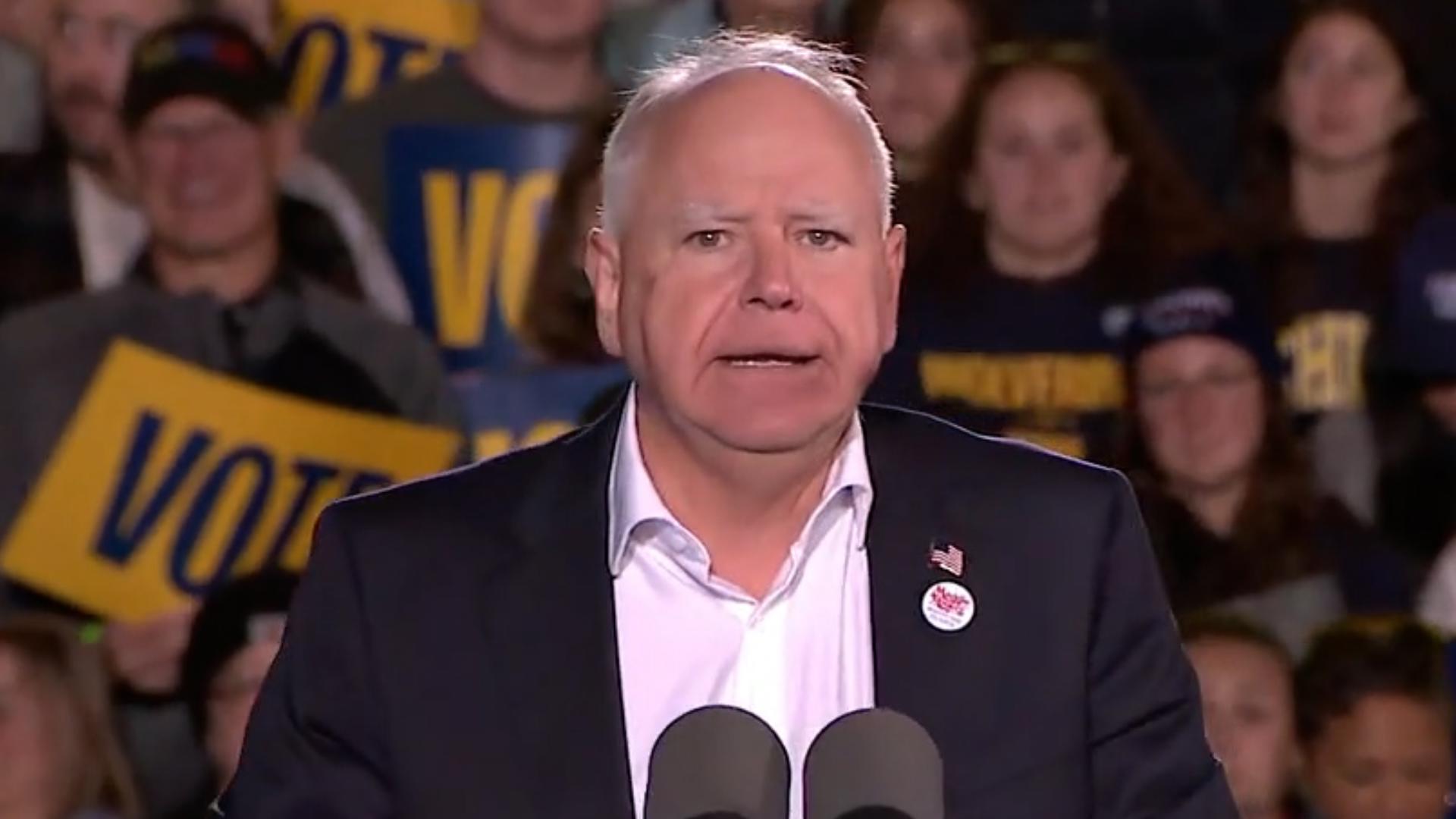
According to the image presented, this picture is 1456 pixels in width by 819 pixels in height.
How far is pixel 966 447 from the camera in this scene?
1604 mm

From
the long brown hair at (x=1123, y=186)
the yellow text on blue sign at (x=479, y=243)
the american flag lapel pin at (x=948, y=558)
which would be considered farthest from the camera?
the yellow text on blue sign at (x=479, y=243)

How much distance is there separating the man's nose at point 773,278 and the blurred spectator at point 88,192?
195 cm

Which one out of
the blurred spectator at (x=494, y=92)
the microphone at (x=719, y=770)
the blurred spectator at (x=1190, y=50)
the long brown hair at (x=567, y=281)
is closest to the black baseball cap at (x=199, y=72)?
the blurred spectator at (x=494, y=92)

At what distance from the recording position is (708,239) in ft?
4.89

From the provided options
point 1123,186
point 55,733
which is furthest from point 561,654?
point 1123,186

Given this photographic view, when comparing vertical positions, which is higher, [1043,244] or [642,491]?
[642,491]

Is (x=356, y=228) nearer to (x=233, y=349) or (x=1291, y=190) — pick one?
(x=233, y=349)

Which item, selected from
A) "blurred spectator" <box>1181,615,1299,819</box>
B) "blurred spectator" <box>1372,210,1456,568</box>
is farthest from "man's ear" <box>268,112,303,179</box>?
"blurred spectator" <box>1372,210,1456,568</box>

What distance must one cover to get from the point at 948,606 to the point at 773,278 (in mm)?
217

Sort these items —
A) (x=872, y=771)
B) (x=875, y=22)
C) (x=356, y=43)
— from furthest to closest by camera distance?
(x=356, y=43), (x=875, y=22), (x=872, y=771)

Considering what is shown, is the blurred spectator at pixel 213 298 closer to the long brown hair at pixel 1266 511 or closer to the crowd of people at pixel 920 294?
the crowd of people at pixel 920 294

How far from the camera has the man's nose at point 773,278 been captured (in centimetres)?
143

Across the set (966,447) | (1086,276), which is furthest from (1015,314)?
(966,447)

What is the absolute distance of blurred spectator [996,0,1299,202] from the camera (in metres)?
3.72
